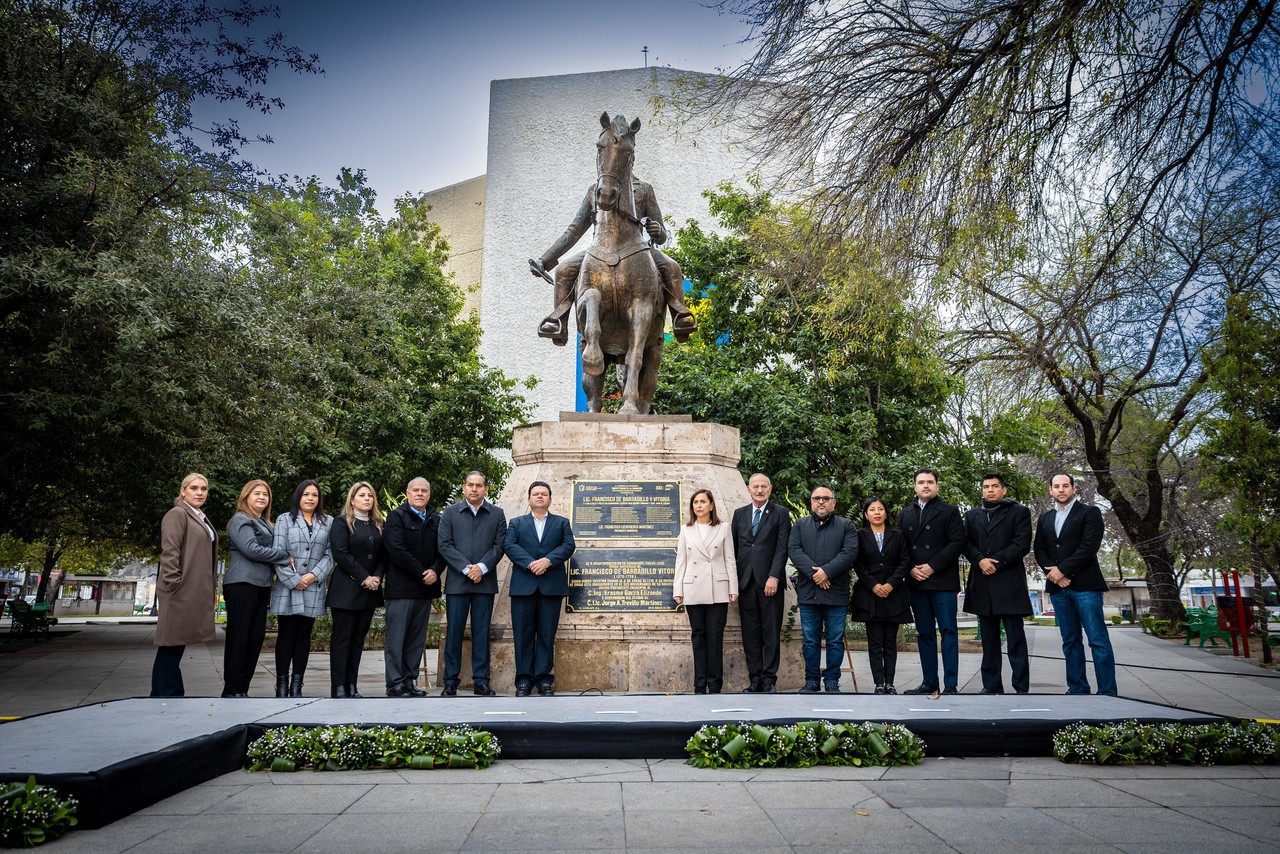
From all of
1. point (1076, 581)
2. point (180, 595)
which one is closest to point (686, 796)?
point (1076, 581)

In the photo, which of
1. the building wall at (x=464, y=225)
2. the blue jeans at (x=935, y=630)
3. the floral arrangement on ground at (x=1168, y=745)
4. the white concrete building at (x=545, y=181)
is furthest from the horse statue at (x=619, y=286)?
the building wall at (x=464, y=225)

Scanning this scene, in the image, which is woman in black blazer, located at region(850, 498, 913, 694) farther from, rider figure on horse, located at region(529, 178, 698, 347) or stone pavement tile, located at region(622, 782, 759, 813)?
stone pavement tile, located at region(622, 782, 759, 813)

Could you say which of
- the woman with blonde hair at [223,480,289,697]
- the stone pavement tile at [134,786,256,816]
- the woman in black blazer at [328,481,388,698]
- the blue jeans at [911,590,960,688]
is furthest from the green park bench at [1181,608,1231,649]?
the stone pavement tile at [134,786,256,816]

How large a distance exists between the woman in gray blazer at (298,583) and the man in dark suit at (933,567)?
188 inches

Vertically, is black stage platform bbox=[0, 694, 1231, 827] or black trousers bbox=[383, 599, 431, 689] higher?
black trousers bbox=[383, 599, 431, 689]

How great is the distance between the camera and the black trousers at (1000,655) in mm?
7309

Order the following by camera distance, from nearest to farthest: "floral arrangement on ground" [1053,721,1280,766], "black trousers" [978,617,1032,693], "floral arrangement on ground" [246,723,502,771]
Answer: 1. "floral arrangement on ground" [246,723,502,771]
2. "floral arrangement on ground" [1053,721,1280,766]
3. "black trousers" [978,617,1032,693]

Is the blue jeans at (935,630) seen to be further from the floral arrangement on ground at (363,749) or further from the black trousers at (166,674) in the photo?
the black trousers at (166,674)

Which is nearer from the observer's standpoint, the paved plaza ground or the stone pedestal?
the paved plaza ground

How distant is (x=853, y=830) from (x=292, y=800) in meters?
2.48

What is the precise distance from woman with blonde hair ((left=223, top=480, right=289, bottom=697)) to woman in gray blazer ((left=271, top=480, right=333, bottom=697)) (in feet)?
0.34

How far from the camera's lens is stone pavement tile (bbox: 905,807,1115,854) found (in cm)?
346

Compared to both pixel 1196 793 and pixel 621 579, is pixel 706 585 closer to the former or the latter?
pixel 621 579

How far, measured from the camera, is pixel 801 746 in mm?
4988
